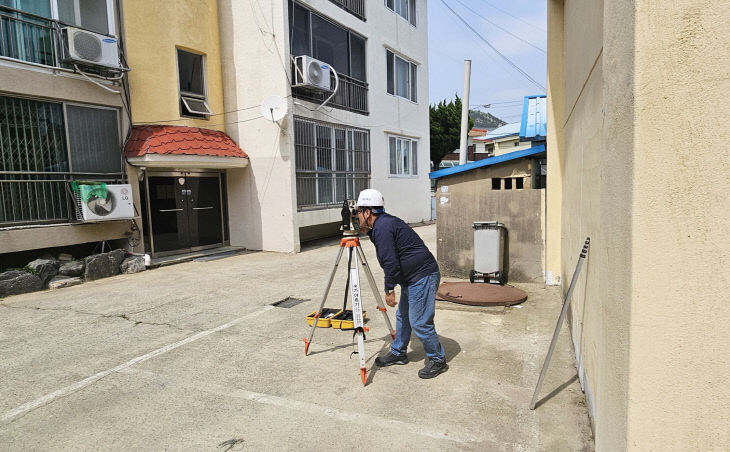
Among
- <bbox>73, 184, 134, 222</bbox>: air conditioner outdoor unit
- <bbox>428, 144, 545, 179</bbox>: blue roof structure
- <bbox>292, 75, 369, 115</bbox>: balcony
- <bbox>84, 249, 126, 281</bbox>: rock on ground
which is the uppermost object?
<bbox>292, 75, 369, 115</bbox>: balcony

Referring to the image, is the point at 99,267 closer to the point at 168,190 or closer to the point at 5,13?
the point at 168,190

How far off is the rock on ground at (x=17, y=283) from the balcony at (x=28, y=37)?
13.0ft

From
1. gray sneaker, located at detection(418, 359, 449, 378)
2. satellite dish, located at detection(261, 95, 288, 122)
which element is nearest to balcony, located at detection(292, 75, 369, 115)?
satellite dish, located at detection(261, 95, 288, 122)

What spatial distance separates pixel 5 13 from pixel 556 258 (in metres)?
10.8

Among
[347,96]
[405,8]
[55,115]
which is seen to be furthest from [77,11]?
[405,8]

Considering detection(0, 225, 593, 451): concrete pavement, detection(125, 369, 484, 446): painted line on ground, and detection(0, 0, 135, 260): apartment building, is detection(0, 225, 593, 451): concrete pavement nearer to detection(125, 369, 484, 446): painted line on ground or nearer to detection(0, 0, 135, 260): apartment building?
detection(125, 369, 484, 446): painted line on ground

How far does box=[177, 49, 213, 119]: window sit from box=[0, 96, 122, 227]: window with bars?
1963 mm

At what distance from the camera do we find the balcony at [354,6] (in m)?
13.8

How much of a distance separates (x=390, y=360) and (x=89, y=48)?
8.66m

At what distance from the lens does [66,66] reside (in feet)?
29.1

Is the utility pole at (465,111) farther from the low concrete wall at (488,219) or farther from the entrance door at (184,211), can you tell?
the entrance door at (184,211)

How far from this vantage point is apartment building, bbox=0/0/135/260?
8.20 meters

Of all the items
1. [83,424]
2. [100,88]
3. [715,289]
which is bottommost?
[83,424]

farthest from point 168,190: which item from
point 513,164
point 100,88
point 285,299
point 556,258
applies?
point 556,258
